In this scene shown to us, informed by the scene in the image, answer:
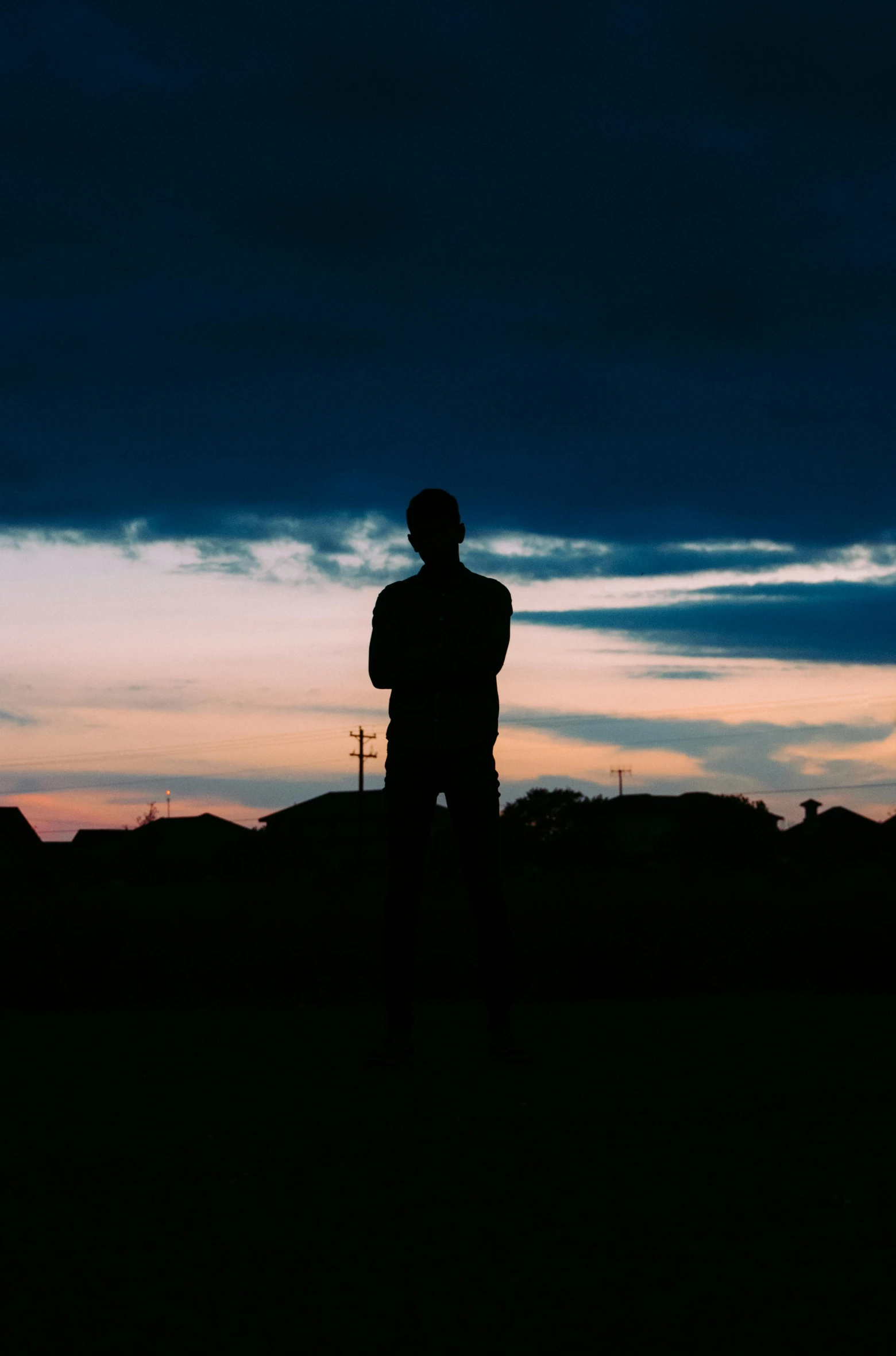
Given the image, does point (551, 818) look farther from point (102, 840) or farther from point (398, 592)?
point (398, 592)

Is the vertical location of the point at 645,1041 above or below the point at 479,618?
below

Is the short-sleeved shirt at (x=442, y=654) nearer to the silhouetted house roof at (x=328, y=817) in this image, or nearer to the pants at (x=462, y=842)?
the pants at (x=462, y=842)

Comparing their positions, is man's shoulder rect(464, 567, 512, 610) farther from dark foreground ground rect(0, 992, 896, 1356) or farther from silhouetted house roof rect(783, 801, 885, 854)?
silhouetted house roof rect(783, 801, 885, 854)

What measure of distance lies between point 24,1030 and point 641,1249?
15.7 feet

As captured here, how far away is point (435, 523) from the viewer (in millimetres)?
4977

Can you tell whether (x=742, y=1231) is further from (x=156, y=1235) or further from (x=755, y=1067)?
(x=755, y=1067)

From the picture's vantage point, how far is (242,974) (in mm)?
9711

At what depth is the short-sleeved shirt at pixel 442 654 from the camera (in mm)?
A: 4887

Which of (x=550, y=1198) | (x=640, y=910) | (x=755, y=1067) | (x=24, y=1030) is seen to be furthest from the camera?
(x=640, y=910)

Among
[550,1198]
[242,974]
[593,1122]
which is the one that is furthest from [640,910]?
[550,1198]

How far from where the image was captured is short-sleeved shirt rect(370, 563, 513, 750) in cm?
489

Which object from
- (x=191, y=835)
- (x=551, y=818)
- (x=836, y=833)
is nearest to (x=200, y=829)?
(x=191, y=835)

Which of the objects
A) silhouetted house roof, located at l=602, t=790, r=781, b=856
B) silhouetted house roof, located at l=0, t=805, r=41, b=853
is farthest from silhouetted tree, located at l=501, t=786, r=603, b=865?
silhouetted house roof, located at l=0, t=805, r=41, b=853

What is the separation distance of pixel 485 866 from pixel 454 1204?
2280 millimetres
